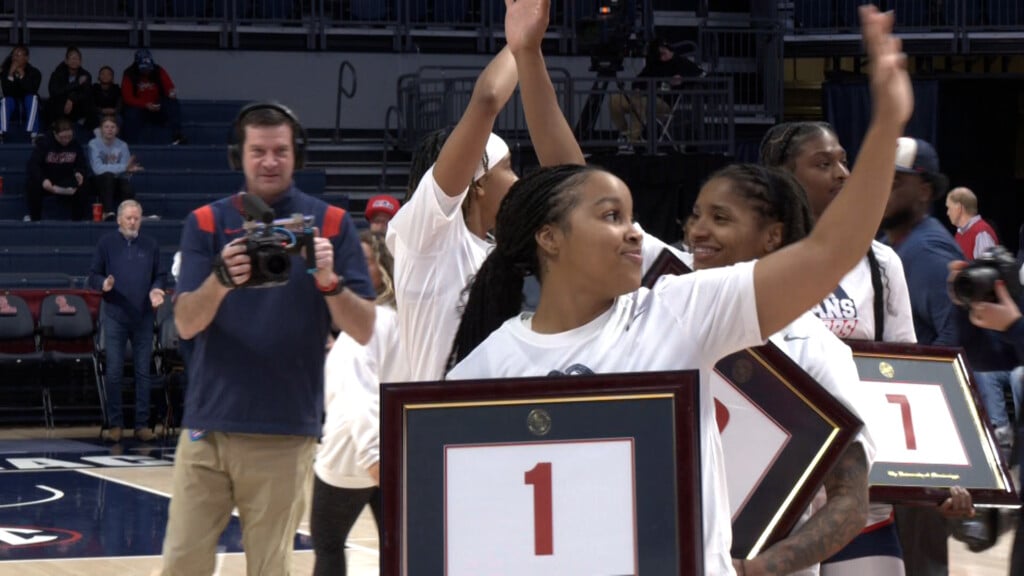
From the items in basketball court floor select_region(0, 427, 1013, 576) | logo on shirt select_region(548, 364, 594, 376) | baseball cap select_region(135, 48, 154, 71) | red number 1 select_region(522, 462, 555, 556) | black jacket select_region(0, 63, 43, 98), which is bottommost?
basketball court floor select_region(0, 427, 1013, 576)

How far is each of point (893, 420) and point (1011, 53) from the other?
17.3m

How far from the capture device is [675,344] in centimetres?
237

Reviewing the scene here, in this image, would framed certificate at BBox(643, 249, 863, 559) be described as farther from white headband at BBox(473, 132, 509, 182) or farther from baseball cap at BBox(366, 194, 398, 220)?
baseball cap at BBox(366, 194, 398, 220)

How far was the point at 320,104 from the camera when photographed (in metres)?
20.0

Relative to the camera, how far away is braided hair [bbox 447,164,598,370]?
2.54 metres

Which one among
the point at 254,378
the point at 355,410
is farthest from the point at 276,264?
the point at 355,410

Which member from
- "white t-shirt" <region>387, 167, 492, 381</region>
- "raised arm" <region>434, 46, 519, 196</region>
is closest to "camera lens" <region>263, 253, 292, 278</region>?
"white t-shirt" <region>387, 167, 492, 381</region>

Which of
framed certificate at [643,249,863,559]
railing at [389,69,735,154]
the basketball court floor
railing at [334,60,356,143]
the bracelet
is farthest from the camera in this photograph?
railing at [334,60,356,143]

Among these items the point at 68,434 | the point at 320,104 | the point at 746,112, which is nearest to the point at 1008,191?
the point at 746,112

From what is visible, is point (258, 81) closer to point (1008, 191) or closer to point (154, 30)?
point (154, 30)

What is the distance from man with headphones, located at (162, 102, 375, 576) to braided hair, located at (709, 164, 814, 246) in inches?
60.8

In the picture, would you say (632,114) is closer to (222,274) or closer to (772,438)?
(222,274)

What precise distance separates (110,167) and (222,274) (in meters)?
12.8

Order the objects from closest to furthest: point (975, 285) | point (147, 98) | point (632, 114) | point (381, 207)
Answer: point (975, 285) < point (381, 207) < point (632, 114) < point (147, 98)
